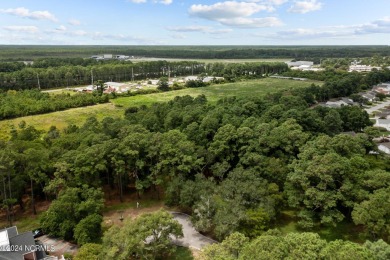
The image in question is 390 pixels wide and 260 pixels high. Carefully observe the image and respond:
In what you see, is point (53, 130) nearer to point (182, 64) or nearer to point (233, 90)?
point (233, 90)

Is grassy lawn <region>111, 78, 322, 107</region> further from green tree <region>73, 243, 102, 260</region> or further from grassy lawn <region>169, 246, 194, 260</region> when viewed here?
green tree <region>73, 243, 102, 260</region>

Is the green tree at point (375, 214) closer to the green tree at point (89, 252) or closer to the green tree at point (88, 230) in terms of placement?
the green tree at point (89, 252)

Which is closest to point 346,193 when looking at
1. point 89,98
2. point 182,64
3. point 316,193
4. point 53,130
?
point 316,193

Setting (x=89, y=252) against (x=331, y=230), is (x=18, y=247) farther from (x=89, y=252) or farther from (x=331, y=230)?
(x=331, y=230)

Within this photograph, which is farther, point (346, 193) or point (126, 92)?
point (126, 92)

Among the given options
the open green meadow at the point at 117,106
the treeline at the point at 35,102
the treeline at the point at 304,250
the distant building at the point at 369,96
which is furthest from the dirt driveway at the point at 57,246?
the distant building at the point at 369,96

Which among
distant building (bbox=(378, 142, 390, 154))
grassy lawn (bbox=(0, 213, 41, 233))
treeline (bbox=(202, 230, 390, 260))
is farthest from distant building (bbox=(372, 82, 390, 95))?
grassy lawn (bbox=(0, 213, 41, 233))

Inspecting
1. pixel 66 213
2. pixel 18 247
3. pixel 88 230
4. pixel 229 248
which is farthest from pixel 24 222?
pixel 229 248
